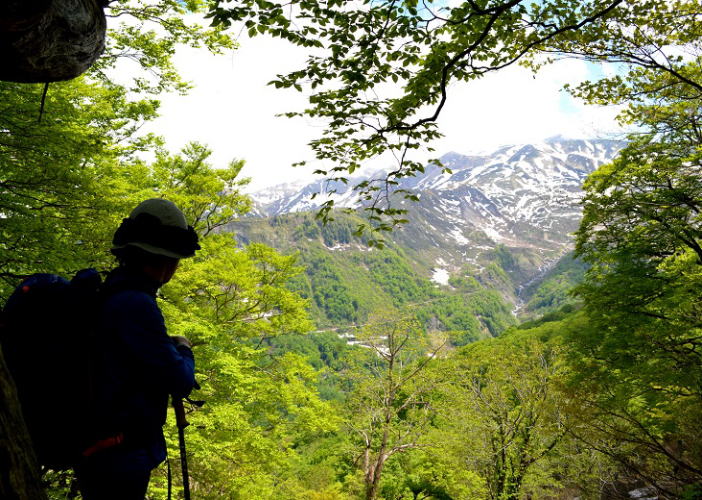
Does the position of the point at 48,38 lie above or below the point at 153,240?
above

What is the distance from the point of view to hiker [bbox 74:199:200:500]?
1.82m

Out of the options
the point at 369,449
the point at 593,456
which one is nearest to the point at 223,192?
the point at 369,449

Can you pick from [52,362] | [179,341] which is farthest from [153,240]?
[52,362]

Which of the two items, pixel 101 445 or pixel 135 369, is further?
pixel 135 369

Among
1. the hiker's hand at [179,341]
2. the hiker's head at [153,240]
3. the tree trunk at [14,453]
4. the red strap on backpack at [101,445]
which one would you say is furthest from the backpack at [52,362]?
the hiker's hand at [179,341]

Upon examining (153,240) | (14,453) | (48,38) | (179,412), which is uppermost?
(48,38)

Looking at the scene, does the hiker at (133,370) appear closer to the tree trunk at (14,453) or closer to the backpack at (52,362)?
the backpack at (52,362)

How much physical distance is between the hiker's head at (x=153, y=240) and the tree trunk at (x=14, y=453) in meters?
0.73

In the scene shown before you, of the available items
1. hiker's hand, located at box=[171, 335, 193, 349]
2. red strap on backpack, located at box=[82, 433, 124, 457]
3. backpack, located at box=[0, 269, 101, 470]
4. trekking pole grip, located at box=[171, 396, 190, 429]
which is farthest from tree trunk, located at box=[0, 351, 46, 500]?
hiker's hand, located at box=[171, 335, 193, 349]

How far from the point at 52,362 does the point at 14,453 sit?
0.40 m

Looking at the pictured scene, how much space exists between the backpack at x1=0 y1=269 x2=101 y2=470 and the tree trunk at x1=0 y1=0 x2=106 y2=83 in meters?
2.08

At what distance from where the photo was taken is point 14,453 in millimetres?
1405

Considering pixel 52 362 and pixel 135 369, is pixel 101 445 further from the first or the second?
pixel 52 362

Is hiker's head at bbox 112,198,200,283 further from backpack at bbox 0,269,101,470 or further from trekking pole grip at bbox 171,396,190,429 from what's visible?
trekking pole grip at bbox 171,396,190,429
